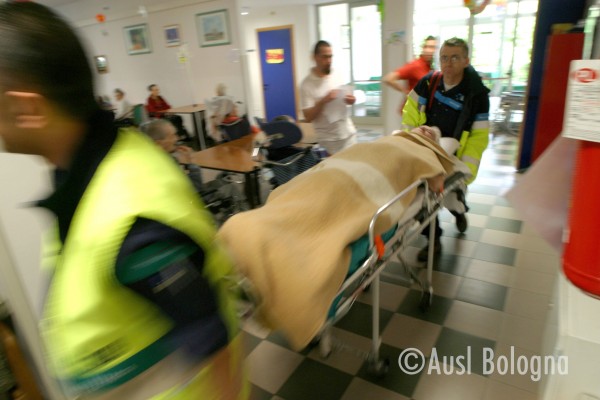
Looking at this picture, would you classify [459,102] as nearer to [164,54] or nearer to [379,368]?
[379,368]

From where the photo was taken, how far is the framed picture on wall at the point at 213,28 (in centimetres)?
581

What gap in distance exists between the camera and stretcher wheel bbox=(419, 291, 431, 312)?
7.23ft

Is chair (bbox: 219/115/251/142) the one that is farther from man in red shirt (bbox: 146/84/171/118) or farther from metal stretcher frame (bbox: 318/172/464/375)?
man in red shirt (bbox: 146/84/171/118)

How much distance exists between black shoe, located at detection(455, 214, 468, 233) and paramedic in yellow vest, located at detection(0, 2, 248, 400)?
8.93 ft

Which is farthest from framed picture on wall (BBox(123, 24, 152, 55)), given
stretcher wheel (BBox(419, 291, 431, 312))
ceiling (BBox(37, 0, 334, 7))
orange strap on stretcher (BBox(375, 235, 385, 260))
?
orange strap on stretcher (BBox(375, 235, 385, 260))

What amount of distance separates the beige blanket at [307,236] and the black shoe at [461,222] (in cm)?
171

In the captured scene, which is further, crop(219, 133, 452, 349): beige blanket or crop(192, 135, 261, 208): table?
crop(192, 135, 261, 208): table

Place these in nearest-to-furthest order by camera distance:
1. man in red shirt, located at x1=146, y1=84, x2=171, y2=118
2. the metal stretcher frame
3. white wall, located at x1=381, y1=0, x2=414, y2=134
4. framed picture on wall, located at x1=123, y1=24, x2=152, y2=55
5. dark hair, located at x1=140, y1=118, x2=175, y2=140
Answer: the metal stretcher frame
dark hair, located at x1=140, y1=118, x2=175, y2=140
white wall, located at x1=381, y1=0, x2=414, y2=134
man in red shirt, located at x1=146, y1=84, x2=171, y2=118
framed picture on wall, located at x1=123, y1=24, x2=152, y2=55

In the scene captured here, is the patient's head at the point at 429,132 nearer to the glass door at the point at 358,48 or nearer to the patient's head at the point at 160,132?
the patient's head at the point at 160,132

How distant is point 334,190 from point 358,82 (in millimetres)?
6983

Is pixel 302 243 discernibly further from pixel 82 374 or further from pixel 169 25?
pixel 169 25

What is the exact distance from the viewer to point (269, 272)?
1.09 meters

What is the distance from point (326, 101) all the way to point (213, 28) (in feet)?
13.2

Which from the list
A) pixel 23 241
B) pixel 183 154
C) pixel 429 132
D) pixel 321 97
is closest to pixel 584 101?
pixel 429 132
